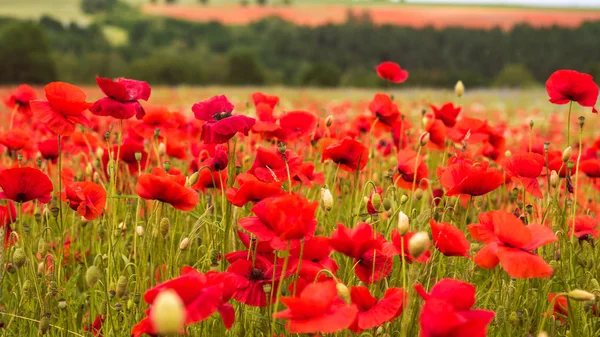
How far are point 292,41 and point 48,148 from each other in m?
53.7

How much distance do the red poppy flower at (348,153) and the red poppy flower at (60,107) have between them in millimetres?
671

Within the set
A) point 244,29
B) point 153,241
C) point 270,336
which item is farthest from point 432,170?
point 244,29

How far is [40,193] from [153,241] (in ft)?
1.01

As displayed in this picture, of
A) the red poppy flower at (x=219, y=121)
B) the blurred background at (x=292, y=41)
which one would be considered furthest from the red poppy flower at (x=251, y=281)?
the blurred background at (x=292, y=41)

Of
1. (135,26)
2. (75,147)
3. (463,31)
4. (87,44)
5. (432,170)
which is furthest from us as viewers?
(135,26)

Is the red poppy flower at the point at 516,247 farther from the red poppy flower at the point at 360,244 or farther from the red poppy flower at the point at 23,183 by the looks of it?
the red poppy flower at the point at 23,183

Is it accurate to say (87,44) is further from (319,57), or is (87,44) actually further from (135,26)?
(319,57)

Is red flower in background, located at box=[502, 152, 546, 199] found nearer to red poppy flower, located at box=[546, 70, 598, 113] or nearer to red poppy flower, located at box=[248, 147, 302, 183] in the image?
red poppy flower, located at box=[546, 70, 598, 113]

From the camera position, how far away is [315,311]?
34.8 inches

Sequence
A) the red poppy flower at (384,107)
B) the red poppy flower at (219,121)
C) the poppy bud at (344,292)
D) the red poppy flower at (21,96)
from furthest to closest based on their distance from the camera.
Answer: the red poppy flower at (21,96)
the red poppy flower at (384,107)
the red poppy flower at (219,121)
the poppy bud at (344,292)

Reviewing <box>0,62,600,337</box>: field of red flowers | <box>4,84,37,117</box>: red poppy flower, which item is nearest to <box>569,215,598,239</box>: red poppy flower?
<box>0,62,600,337</box>: field of red flowers

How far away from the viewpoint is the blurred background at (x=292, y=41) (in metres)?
39.1

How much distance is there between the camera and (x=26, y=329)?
1672mm

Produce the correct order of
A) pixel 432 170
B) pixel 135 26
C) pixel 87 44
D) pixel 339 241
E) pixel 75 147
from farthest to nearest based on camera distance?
pixel 135 26, pixel 87 44, pixel 432 170, pixel 75 147, pixel 339 241
